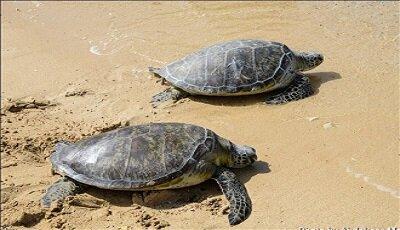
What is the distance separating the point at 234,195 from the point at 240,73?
97.6 inches

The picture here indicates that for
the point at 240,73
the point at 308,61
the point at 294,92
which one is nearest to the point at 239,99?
the point at 240,73

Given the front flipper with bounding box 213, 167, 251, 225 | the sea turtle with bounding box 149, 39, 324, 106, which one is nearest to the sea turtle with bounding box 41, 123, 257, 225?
the front flipper with bounding box 213, 167, 251, 225

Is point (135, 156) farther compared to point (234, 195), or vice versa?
point (135, 156)

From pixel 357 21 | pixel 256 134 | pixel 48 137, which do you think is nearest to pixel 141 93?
pixel 48 137

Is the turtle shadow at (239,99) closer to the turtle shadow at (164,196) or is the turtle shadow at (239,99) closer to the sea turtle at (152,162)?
the sea turtle at (152,162)

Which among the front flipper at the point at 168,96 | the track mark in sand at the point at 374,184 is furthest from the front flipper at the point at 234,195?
the front flipper at the point at 168,96

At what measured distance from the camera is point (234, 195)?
5.31 meters

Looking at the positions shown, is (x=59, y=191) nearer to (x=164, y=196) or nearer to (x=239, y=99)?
(x=164, y=196)

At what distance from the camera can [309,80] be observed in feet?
26.2

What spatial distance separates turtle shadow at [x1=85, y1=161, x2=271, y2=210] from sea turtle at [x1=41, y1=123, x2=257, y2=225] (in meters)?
0.12

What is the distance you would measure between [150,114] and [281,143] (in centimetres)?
199

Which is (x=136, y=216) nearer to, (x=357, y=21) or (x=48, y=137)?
(x=48, y=137)

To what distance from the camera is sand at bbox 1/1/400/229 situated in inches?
207

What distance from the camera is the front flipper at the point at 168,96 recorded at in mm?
7637
